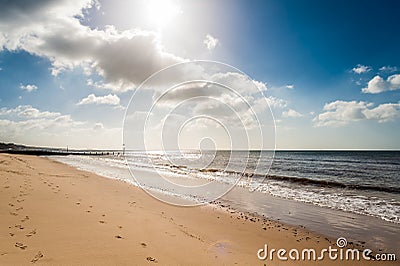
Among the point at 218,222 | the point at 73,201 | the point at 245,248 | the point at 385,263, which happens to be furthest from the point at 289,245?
the point at 73,201

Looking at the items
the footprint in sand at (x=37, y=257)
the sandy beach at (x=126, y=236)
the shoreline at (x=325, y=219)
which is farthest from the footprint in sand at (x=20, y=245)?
the shoreline at (x=325, y=219)

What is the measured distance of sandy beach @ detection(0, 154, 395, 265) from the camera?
203 inches

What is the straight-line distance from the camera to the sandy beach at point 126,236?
516 cm

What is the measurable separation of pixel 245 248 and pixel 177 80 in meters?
7.53

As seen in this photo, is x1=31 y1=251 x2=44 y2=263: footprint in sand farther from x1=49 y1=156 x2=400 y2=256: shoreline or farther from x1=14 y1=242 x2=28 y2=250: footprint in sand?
x1=49 y1=156 x2=400 y2=256: shoreline

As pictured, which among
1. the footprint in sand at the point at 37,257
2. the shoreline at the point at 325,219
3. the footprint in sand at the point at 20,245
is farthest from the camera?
the shoreline at the point at 325,219

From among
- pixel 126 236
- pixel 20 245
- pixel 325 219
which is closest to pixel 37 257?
pixel 20 245

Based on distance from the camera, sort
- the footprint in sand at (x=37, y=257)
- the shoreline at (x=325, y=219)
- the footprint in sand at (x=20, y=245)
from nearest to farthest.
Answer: the footprint in sand at (x=37, y=257) < the footprint in sand at (x=20, y=245) < the shoreline at (x=325, y=219)

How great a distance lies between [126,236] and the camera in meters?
6.57

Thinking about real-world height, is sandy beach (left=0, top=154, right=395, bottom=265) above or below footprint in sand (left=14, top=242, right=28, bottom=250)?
below

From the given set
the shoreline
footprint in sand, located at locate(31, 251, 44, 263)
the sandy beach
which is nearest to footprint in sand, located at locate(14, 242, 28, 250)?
the sandy beach

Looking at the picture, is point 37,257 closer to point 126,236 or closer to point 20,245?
point 20,245

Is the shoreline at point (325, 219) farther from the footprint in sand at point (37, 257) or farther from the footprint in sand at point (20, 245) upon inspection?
the footprint in sand at point (20, 245)

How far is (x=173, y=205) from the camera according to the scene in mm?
12969
